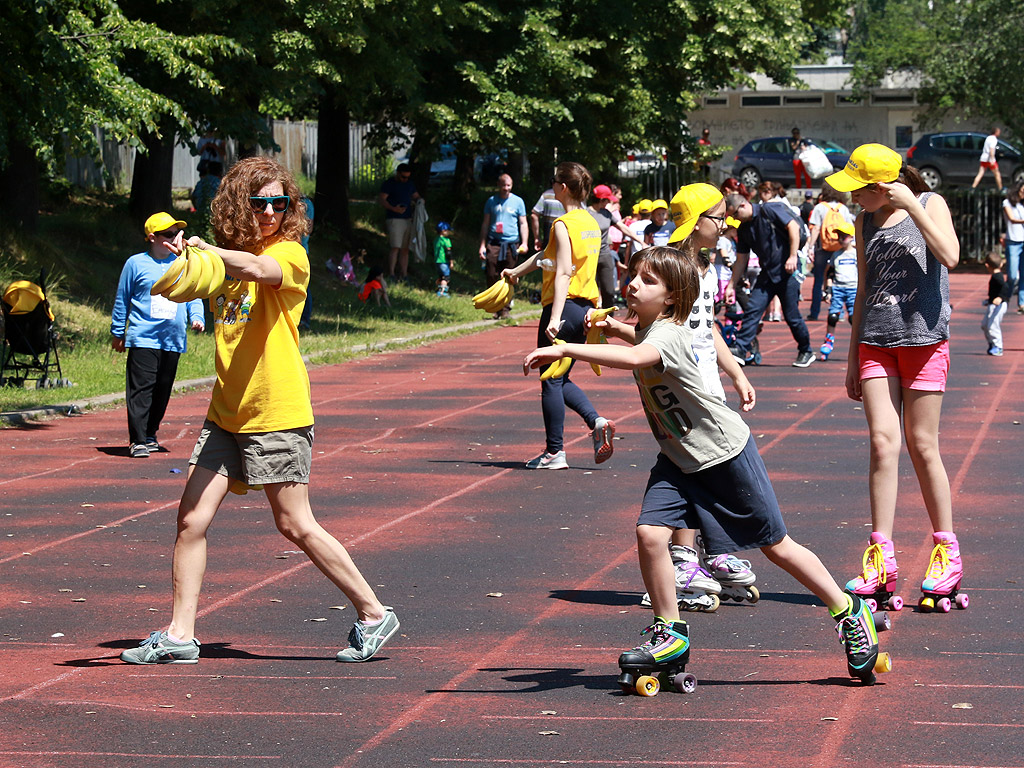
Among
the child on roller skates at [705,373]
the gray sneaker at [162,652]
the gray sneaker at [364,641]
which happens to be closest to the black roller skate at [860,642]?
the child on roller skates at [705,373]

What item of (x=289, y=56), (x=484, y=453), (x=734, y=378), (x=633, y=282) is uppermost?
(x=289, y=56)

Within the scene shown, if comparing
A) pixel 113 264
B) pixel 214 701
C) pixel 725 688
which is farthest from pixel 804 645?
pixel 113 264

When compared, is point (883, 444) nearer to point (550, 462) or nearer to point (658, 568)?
point (658, 568)

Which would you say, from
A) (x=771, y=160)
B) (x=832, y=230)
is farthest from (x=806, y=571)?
(x=771, y=160)

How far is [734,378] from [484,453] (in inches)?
196

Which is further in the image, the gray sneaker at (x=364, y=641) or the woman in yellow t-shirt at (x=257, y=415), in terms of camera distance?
the gray sneaker at (x=364, y=641)

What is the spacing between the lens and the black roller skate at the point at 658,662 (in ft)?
16.8

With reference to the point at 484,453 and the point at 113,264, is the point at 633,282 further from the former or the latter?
the point at 113,264

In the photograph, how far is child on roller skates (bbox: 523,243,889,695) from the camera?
17.0 feet

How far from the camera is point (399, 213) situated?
2552 cm

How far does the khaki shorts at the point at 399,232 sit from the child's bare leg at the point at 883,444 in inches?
765

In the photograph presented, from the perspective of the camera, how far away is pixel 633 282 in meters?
5.34

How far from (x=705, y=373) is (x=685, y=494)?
1230mm

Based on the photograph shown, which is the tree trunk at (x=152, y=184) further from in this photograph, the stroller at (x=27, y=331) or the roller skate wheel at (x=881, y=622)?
the roller skate wheel at (x=881, y=622)
